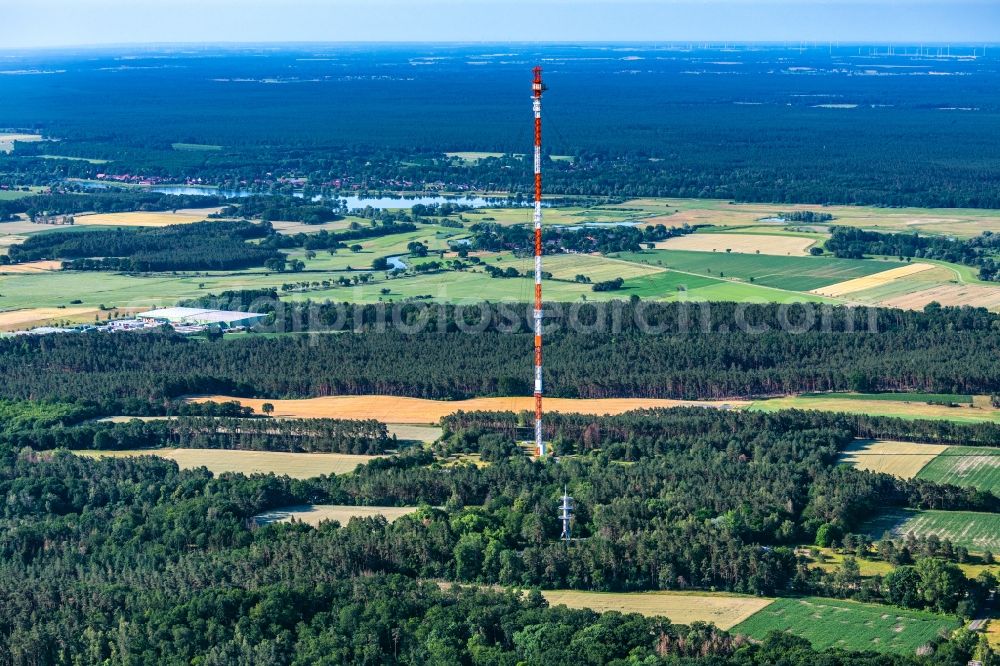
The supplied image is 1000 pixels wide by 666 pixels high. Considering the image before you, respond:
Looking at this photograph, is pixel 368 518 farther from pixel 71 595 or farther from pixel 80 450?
pixel 80 450

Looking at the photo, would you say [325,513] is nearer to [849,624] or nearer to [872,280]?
[849,624]

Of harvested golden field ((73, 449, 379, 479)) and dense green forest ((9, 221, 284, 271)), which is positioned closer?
harvested golden field ((73, 449, 379, 479))

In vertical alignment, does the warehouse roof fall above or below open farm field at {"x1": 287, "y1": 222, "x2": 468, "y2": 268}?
above

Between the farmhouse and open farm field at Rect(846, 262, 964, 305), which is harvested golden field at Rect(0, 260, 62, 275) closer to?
the farmhouse

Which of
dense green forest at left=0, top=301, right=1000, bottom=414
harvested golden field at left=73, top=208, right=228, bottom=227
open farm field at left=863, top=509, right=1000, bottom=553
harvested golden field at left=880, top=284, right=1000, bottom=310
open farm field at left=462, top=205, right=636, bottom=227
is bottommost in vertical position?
harvested golden field at left=73, top=208, right=228, bottom=227

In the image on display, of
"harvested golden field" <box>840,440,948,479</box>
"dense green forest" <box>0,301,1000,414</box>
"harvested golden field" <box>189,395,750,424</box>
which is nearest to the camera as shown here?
"harvested golden field" <box>840,440,948,479</box>

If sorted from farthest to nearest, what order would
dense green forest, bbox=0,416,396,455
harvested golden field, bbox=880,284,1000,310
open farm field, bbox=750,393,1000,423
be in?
A: 1. harvested golden field, bbox=880,284,1000,310
2. open farm field, bbox=750,393,1000,423
3. dense green forest, bbox=0,416,396,455

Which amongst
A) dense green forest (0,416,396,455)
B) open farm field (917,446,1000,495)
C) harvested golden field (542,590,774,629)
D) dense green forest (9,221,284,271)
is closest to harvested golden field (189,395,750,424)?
dense green forest (0,416,396,455)
